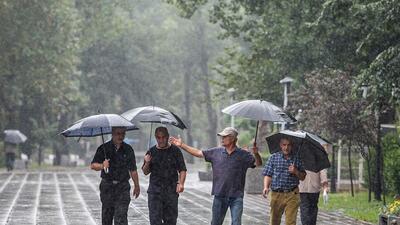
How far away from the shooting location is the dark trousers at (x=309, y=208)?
15.5m

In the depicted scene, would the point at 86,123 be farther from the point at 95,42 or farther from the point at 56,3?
the point at 95,42

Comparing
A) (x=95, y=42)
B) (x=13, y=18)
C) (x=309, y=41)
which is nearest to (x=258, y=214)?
(x=309, y=41)

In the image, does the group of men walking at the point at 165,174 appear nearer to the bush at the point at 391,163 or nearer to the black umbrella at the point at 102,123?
the black umbrella at the point at 102,123

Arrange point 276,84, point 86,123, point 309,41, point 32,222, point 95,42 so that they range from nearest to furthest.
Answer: point 86,123 < point 32,222 < point 309,41 < point 276,84 < point 95,42

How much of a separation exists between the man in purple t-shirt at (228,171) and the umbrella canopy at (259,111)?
615 millimetres

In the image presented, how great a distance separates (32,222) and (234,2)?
20076 millimetres

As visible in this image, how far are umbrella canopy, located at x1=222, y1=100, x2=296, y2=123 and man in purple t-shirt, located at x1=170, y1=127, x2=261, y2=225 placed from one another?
0.61m

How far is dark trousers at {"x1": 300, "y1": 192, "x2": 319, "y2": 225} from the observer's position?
15.5m

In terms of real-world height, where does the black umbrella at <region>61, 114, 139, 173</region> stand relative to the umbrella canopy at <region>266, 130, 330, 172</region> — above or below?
above

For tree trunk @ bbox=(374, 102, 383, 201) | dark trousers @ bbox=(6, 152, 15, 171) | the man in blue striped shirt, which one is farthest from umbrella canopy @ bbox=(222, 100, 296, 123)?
dark trousers @ bbox=(6, 152, 15, 171)

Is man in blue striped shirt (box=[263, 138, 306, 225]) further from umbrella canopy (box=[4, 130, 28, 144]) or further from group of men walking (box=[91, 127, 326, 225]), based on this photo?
umbrella canopy (box=[4, 130, 28, 144])

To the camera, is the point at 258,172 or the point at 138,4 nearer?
the point at 258,172

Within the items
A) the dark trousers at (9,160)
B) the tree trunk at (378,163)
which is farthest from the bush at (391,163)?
the dark trousers at (9,160)

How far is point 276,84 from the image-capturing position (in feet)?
121
